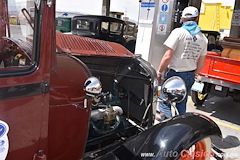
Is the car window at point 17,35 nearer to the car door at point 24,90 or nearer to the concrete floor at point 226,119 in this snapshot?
the car door at point 24,90

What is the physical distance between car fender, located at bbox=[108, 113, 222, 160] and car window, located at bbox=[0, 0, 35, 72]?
100cm

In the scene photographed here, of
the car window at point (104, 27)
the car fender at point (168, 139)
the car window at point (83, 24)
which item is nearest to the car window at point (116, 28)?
the car window at point (104, 27)

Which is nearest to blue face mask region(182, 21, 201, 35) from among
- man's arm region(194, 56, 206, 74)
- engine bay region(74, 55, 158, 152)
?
man's arm region(194, 56, 206, 74)

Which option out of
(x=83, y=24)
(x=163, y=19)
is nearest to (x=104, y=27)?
(x=83, y=24)

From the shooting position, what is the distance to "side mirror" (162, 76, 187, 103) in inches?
93.0

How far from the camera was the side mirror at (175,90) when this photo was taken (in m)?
2.36

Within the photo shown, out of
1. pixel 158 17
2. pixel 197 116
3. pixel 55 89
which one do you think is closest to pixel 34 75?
pixel 55 89

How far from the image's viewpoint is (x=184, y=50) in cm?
341

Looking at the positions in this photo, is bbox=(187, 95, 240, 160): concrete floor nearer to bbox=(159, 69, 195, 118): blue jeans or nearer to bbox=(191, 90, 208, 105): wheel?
bbox=(191, 90, 208, 105): wheel

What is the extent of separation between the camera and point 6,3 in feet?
5.61

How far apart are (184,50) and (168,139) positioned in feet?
6.24

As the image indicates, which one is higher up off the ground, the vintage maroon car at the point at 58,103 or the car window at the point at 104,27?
the car window at the point at 104,27

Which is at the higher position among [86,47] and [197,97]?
[86,47]

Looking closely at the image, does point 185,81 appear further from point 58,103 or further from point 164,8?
point 164,8
